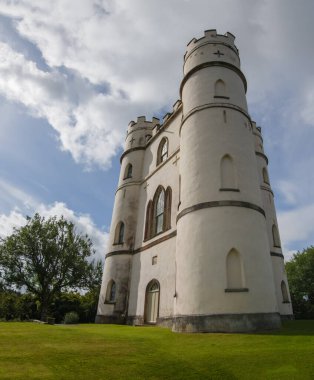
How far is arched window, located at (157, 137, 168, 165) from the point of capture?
2217 cm

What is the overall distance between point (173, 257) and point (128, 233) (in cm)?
726

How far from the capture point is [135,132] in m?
27.9

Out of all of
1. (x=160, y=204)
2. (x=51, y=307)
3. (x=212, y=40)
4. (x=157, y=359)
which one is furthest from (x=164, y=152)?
(x=51, y=307)

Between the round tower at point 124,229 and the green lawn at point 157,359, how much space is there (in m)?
12.7

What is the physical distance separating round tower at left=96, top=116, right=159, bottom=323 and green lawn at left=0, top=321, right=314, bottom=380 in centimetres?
1275

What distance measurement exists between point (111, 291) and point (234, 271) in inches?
497

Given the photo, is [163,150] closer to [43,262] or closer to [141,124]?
[141,124]

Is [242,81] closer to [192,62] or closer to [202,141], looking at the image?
[192,62]

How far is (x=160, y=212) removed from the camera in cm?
2003

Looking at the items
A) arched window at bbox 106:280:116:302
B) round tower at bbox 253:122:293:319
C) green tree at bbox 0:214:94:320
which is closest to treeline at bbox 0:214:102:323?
green tree at bbox 0:214:94:320

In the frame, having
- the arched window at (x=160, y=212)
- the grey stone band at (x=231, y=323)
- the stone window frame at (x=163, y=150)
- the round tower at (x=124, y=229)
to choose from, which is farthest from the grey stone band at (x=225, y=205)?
the round tower at (x=124, y=229)

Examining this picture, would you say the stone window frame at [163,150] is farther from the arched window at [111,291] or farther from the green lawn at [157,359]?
the green lawn at [157,359]

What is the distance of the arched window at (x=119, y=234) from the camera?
23000 mm

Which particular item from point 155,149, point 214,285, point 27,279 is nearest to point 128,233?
point 155,149
